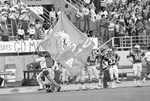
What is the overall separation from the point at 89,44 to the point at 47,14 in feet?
28.3

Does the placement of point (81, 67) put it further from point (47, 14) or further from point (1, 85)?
point (47, 14)

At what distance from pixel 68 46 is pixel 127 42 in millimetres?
7106

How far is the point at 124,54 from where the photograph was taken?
1115 inches

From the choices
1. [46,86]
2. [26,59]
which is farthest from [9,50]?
[46,86]

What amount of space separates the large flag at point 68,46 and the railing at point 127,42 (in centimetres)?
586

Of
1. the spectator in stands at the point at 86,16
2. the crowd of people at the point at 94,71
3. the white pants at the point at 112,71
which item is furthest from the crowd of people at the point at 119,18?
the white pants at the point at 112,71

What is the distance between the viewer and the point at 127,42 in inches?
1136

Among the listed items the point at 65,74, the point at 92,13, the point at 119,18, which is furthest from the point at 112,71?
the point at 92,13

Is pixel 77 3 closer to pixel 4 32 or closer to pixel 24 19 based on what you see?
pixel 24 19

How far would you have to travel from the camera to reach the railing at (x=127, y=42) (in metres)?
28.4

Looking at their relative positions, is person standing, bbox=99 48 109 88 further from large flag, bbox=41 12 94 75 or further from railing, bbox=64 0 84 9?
railing, bbox=64 0 84 9

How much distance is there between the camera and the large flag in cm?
2222

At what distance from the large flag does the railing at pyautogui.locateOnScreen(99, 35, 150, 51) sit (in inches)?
231

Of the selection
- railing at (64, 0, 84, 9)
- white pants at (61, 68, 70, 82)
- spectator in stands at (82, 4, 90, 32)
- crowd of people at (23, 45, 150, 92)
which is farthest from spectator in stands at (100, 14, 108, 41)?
white pants at (61, 68, 70, 82)
